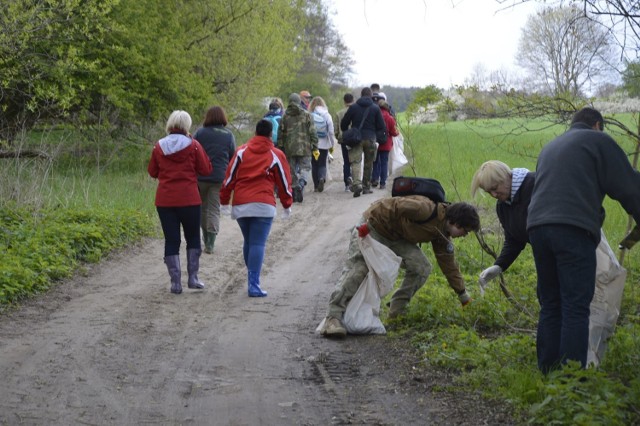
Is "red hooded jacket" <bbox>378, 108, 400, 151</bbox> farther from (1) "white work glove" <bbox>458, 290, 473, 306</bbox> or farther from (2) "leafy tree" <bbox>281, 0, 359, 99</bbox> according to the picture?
(2) "leafy tree" <bbox>281, 0, 359, 99</bbox>

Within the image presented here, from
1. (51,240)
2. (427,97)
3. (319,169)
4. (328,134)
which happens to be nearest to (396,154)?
(319,169)

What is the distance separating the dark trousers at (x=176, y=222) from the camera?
1024cm

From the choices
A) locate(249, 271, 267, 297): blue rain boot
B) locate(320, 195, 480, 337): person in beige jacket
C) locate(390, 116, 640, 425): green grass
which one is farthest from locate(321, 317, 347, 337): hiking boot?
locate(249, 271, 267, 297): blue rain boot

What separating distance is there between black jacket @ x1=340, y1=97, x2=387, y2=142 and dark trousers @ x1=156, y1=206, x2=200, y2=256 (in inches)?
334

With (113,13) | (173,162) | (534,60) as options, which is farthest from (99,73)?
(534,60)

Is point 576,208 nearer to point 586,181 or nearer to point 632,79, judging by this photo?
point 586,181

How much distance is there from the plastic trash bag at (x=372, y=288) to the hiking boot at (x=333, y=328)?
89 mm

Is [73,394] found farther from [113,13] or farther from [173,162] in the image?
[113,13]

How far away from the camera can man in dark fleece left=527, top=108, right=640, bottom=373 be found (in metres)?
5.75

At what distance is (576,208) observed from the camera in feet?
19.0

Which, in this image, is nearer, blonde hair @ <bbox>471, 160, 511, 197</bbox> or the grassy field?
the grassy field

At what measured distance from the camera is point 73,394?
20.8 ft

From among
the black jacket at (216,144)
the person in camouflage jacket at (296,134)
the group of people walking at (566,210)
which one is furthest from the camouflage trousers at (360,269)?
the person in camouflage jacket at (296,134)

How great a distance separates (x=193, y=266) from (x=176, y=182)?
999 mm
